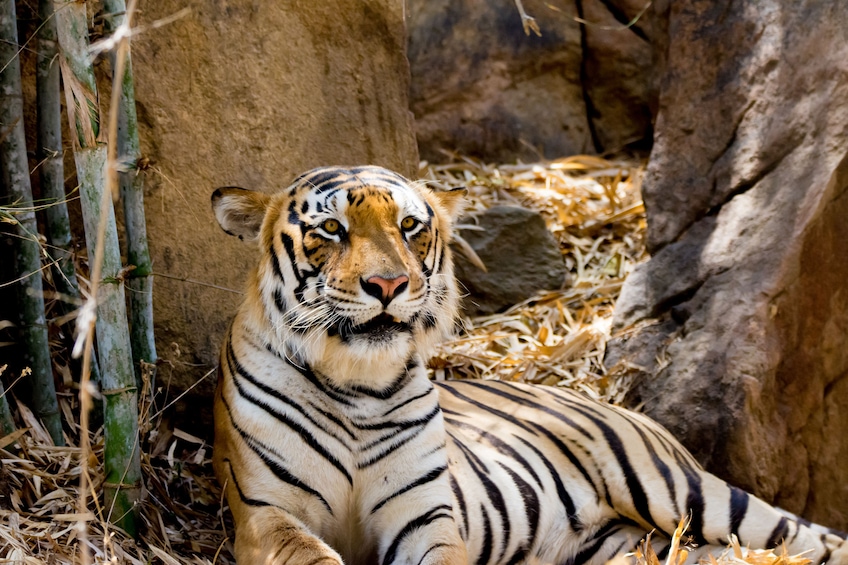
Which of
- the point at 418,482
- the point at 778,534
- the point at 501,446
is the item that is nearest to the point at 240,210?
the point at 418,482

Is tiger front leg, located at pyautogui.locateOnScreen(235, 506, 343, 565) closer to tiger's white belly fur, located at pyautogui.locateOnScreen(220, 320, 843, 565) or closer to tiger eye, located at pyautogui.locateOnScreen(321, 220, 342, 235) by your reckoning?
tiger's white belly fur, located at pyautogui.locateOnScreen(220, 320, 843, 565)

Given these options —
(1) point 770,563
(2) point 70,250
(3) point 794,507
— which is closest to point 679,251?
(3) point 794,507

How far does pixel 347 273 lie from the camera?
2523 millimetres

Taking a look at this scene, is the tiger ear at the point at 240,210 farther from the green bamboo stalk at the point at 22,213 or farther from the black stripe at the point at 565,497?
the black stripe at the point at 565,497

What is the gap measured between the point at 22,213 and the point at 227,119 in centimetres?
97

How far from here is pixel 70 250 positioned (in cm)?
305

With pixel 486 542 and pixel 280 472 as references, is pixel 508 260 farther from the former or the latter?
pixel 280 472

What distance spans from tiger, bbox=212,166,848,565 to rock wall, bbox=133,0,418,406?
49 centimetres

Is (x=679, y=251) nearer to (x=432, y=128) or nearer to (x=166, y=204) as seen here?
(x=166, y=204)

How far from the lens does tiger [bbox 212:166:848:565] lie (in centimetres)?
256

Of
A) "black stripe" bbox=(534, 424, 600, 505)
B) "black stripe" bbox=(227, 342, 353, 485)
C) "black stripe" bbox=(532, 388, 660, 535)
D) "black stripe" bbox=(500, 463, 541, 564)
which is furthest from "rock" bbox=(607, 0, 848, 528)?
"black stripe" bbox=(227, 342, 353, 485)

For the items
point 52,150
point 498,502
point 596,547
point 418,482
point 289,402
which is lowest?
point 596,547

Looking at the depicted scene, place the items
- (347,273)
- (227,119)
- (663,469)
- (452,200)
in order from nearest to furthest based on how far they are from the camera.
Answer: (347,273), (452,200), (663,469), (227,119)

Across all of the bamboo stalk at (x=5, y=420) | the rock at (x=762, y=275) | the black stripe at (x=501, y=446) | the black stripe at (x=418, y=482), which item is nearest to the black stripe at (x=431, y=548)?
the black stripe at (x=418, y=482)
